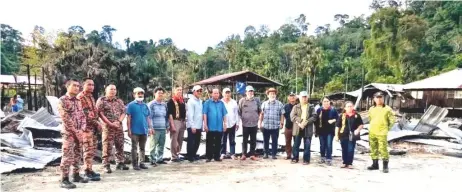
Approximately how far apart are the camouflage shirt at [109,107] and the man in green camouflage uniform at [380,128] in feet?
15.1

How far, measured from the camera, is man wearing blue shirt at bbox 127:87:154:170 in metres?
7.36

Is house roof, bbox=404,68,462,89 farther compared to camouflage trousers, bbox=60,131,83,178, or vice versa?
house roof, bbox=404,68,462,89

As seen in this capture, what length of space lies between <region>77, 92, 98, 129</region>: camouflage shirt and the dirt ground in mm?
857

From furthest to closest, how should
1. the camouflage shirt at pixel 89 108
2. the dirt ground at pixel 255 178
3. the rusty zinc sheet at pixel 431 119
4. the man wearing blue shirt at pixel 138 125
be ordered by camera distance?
the rusty zinc sheet at pixel 431 119, the man wearing blue shirt at pixel 138 125, the camouflage shirt at pixel 89 108, the dirt ground at pixel 255 178

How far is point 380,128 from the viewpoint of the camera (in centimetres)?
781

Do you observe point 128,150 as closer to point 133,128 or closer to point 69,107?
point 133,128

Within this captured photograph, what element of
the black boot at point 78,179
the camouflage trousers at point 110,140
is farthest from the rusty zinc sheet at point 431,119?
the black boot at point 78,179

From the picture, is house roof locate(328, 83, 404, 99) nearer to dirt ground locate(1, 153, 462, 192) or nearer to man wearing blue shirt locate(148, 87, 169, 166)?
dirt ground locate(1, 153, 462, 192)

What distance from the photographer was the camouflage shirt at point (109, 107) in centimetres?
684

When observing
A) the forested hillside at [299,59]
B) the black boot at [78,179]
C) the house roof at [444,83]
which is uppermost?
the forested hillside at [299,59]

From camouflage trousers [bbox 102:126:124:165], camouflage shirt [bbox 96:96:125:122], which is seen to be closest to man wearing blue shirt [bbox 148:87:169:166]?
camouflage trousers [bbox 102:126:124:165]

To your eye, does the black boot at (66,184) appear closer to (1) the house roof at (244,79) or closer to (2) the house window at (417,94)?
(1) the house roof at (244,79)

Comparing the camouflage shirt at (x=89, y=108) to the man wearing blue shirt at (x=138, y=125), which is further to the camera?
the man wearing blue shirt at (x=138, y=125)

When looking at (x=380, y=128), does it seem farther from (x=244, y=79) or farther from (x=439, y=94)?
(x=439, y=94)
